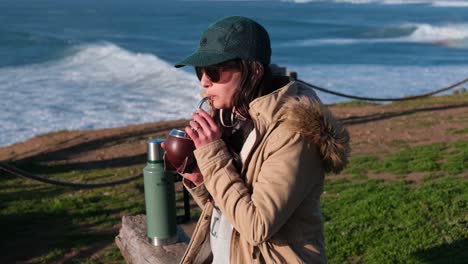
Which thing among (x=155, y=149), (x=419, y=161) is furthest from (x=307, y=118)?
(x=419, y=161)

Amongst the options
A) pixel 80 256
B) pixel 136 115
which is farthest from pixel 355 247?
pixel 136 115

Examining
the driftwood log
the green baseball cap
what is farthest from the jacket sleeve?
the driftwood log

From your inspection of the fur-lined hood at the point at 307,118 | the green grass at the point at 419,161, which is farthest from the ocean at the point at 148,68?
the fur-lined hood at the point at 307,118

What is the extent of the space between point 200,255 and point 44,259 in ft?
11.8

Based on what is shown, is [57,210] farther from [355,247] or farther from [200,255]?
[200,255]

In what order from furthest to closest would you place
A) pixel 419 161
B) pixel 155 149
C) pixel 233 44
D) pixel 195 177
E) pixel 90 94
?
1. pixel 90 94
2. pixel 419 161
3. pixel 155 149
4. pixel 195 177
5. pixel 233 44

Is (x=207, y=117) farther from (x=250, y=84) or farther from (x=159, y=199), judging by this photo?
(x=159, y=199)

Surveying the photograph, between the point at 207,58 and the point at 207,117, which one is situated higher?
the point at 207,58

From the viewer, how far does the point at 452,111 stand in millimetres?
11695

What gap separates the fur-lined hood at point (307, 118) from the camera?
1.99 metres

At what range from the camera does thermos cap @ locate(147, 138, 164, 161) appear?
3844 millimetres

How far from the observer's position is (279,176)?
1.94 metres

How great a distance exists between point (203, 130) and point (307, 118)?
0.31 meters

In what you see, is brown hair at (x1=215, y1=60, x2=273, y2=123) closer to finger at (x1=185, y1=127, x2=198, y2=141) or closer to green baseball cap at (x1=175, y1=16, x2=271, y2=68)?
green baseball cap at (x1=175, y1=16, x2=271, y2=68)
